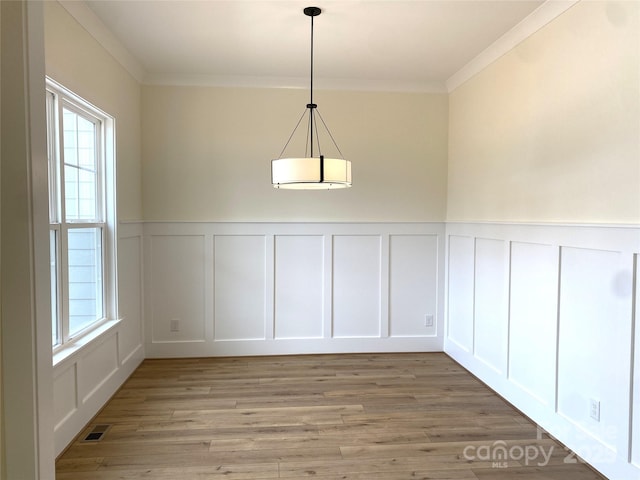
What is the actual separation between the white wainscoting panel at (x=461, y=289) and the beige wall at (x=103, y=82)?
9.93 feet

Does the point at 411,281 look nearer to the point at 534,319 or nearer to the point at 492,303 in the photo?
the point at 492,303

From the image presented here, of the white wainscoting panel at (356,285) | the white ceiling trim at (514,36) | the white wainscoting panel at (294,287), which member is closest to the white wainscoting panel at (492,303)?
the white wainscoting panel at (294,287)

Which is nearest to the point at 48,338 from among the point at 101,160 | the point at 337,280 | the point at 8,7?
the point at 8,7

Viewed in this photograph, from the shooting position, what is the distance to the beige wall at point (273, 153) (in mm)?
3867

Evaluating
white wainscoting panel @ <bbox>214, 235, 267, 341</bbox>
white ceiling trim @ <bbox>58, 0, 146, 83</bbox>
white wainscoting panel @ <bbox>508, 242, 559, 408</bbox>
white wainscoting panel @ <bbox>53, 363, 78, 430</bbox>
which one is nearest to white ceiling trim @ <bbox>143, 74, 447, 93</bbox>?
white ceiling trim @ <bbox>58, 0, 146, 83</bbox>

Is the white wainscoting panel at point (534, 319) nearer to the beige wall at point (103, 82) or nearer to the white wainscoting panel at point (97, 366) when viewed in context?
the white wainscoting panel at point (97, 366)

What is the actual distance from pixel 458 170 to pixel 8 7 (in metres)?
3.63

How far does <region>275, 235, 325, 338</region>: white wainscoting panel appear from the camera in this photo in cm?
402

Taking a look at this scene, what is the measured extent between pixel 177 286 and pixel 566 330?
3.27 meters

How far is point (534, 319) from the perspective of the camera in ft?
8.97

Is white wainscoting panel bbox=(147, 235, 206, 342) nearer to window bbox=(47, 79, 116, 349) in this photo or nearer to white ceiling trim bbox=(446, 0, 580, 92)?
window bbox=(47, 79, 116, 349)

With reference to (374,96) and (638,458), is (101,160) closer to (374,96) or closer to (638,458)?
(374,96)

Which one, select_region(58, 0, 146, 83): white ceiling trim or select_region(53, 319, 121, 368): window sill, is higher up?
select_region(58, 0, 146, 83): white ceiling trim

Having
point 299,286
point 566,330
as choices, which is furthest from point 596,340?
point 299,286
